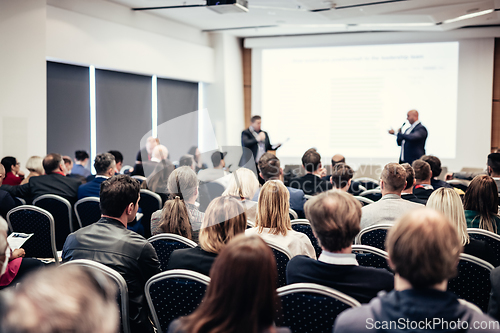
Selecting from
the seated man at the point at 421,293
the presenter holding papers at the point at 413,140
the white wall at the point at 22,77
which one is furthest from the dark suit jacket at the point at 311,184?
the white wall at the point at 22,77

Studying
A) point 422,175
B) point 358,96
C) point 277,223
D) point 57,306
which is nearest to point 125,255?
point 277,223

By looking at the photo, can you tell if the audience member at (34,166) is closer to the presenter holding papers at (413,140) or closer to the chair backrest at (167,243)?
the chair backrest at (167,243)

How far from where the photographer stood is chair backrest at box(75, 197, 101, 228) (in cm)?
376

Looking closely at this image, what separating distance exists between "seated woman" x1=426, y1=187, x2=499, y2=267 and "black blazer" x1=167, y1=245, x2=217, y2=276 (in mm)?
1224

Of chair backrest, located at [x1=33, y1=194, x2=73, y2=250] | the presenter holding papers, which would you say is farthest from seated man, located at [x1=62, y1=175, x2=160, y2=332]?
the presenter holding papers

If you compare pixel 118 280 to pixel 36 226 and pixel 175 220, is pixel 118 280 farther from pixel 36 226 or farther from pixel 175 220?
pixel 36 226

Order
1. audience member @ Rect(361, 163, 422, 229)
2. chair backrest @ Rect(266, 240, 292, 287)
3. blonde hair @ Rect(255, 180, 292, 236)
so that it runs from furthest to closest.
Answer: audience member @ Rect(361, 163, 422, 229), blonde hair @ Rect(255, 180, 292, 236), chair backrest @ Rect(266, 240, 292, 287)

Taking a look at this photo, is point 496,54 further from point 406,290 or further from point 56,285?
point 56,285

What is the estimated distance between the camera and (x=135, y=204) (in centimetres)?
240

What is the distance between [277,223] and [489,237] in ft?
4.01

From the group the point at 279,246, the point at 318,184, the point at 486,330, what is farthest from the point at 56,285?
the point at 318,184

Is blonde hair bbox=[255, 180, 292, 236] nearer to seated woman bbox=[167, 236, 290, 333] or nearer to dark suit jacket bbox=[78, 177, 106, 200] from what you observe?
seated woman bbox=[167, 236, 290, 333]

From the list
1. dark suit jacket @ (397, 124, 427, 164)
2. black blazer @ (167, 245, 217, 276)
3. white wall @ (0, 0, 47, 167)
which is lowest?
black blazer @ (167, 245, 217, 276)

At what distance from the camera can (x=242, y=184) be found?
3207mm
